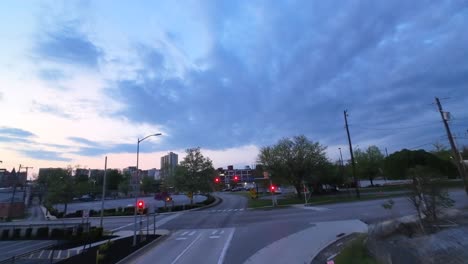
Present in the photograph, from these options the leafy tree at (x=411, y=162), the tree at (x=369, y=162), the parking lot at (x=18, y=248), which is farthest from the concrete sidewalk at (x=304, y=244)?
the tree at (x=369, y=162)

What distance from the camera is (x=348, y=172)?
7538cm

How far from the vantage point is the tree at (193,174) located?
179ft

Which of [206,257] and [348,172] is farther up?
[348,172]

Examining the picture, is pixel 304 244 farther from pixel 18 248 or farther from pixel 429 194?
pixel 18 248

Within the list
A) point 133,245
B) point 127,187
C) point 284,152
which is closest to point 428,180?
point 133,245

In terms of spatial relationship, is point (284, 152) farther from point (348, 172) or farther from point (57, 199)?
point (57, 199)

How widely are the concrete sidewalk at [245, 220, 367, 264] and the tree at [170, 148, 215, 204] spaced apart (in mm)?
34577

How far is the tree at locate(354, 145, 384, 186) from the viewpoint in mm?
78312

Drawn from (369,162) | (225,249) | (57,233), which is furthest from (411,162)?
(57,233)

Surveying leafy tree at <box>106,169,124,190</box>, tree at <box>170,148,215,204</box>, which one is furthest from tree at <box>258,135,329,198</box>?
leafy tree at <box>106,169,124,190</box>

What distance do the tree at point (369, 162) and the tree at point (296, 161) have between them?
102 feet

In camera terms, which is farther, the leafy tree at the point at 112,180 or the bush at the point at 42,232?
→ the leafy tree at the point at 112,180

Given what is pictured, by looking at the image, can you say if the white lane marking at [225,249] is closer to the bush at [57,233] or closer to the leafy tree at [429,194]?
the leafy tree at [429,194]

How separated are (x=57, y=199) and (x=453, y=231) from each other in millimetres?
58227
